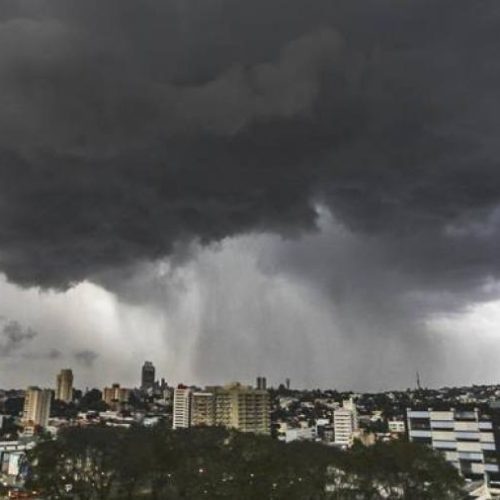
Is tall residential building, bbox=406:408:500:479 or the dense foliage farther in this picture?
tall residential building, bbox=406:408:500:479

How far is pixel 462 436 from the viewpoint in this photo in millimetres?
110750

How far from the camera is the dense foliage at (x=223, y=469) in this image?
211 feet

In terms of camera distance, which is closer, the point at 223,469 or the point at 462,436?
the point at 223,469

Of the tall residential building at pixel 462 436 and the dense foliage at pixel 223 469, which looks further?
the tall residential building at pixel 462 436

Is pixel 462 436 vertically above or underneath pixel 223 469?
above

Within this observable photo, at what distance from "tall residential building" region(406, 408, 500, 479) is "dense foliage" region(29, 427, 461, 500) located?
134ft

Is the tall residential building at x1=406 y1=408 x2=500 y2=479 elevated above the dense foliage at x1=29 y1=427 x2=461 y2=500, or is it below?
above

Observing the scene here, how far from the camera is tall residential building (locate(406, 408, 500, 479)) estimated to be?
107m

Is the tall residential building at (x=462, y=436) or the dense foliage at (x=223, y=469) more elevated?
the tall residential building at (x=462, y=436)

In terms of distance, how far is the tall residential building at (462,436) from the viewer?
107000 millimetres

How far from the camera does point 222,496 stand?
208 feet

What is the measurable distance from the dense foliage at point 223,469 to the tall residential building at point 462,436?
40893mm

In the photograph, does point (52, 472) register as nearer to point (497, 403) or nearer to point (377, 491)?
point (377, 491)

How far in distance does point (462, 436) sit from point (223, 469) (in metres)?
63.1
